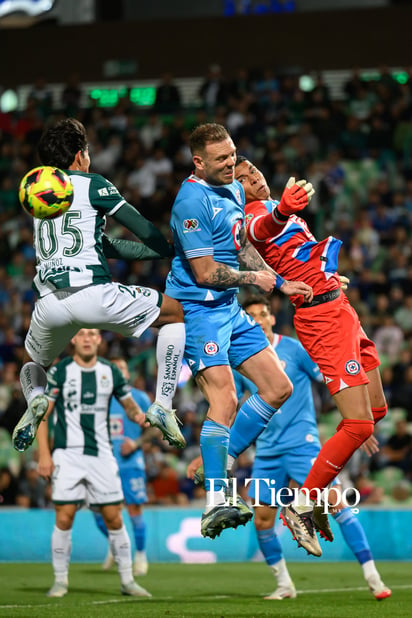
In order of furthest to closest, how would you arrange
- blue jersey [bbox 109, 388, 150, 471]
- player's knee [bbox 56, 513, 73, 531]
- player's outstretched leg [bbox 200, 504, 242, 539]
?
blue jersey [bbox 109, 388, 150, 471]
player's knee [bbox 56, 513, 73, 531]
player's outstretched leg [bbox 200, 504, 242, 539]

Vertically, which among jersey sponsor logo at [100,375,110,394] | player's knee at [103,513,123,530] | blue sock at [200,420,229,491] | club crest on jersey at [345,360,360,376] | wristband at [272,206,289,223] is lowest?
player's knee at [103,513,123,530]

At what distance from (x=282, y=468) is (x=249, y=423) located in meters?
2.69

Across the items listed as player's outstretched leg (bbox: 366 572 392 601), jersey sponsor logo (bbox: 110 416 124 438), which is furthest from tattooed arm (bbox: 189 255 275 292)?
jersey sponsor logo (bbox: 110 416 124 438)

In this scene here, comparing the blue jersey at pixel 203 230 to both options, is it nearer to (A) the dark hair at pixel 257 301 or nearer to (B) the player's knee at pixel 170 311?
(B) the player's knee at pixel 170 311

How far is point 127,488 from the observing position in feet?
41.8

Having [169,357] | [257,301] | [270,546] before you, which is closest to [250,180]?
[169,357]

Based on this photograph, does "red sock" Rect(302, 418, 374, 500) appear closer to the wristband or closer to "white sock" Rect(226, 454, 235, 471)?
"white sock" Rect(226, 454, 235, 471)

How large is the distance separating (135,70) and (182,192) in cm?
1776

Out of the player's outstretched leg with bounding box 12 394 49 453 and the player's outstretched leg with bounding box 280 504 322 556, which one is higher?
the player's outstretched leg with bounding box 12 394 49 453

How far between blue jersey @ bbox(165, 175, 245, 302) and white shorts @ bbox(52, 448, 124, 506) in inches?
144

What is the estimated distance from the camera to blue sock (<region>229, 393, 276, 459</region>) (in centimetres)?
761

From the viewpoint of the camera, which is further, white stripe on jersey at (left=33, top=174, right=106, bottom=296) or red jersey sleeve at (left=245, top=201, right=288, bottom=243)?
red jersey sleeve at (left=245, top=201, right=288, bottom=243)

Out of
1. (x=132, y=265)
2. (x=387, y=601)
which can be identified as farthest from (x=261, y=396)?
(x=132, y=265)

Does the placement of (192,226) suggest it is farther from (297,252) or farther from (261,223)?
(297,252)
